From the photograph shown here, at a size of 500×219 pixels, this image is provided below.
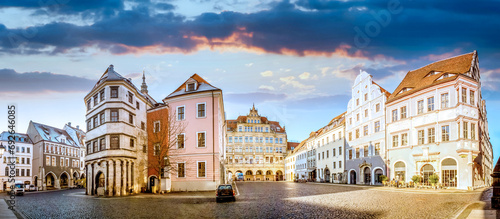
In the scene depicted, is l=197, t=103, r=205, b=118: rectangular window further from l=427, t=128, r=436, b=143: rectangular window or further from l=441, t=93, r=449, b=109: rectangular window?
l=441, t=93, r=449, b=109: rectangular window

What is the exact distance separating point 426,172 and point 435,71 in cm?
1192

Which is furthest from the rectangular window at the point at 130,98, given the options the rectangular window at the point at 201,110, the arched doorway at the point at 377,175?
the arched doorway at the point at 377,175

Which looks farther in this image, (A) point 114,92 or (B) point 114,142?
(A) point 114,92

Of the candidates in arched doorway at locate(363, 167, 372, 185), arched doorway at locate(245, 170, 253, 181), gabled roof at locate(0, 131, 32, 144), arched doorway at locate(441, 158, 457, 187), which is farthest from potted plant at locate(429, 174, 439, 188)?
gabled roof at locate(0, 131, 32, 144)

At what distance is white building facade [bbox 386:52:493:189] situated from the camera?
37969mm

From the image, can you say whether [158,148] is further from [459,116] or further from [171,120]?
[459,116]

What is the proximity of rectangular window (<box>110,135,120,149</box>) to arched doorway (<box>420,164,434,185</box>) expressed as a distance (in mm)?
34090

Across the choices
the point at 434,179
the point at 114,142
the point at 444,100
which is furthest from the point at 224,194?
the point at 444,100

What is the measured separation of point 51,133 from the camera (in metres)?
81.6

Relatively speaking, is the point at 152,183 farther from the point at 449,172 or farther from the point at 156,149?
the point at 449,172

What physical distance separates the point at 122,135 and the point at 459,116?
115ft

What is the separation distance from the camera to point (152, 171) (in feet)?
139

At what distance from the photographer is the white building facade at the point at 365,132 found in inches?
2010

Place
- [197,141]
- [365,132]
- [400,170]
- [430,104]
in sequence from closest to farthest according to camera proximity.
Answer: [430,104] < [197,141] < [400,170] < [365,132]
